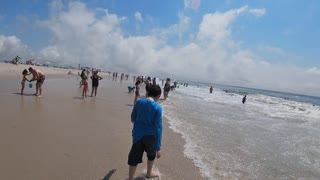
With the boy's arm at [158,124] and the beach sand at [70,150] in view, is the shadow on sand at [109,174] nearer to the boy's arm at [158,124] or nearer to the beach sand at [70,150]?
the beach sand at [70,150]

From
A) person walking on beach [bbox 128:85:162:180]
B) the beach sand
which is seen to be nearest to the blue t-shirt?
person walking on beach [bbox 128:85:162:180]

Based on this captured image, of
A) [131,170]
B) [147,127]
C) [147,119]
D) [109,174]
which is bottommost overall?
[109,174]

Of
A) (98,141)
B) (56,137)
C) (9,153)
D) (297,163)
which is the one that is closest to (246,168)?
(297,163)

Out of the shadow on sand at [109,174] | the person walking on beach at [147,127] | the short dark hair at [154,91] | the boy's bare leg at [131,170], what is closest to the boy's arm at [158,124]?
the person walking on beach at [147,127]

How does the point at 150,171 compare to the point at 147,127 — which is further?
the point at 150,171

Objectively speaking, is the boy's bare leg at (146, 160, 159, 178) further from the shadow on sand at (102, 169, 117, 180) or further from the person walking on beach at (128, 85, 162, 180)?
the shadow on sand at (102, 169, 117, 180)

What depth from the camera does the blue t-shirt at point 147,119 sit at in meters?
4.37

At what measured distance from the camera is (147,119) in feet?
14.4

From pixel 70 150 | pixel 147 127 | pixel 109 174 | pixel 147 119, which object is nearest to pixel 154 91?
pixel 147 119

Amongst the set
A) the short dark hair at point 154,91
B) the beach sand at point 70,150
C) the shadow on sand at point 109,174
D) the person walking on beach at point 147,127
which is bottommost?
the shadow on sand at point 109,174

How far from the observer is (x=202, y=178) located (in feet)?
17.6

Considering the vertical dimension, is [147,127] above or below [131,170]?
above

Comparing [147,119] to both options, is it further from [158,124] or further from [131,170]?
[131,170]

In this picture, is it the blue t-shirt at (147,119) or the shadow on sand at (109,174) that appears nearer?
the blue t-shirt at (147,119)
